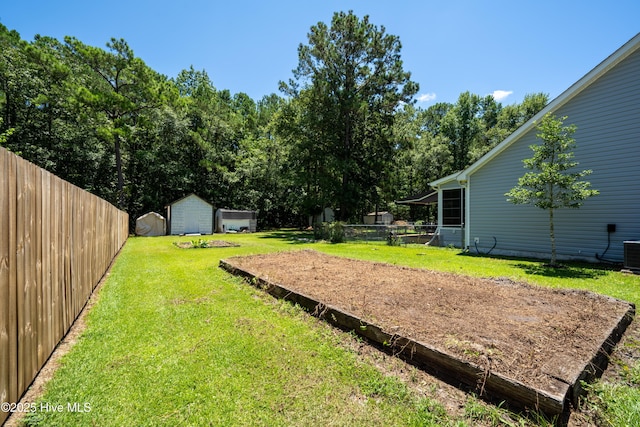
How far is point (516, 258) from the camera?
9.02m

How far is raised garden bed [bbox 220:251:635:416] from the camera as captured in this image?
7.07 feet

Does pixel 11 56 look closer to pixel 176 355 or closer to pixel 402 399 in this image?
pixel 176 355

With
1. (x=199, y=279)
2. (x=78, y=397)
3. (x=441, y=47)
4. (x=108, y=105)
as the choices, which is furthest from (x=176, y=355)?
(x=108, y=105)

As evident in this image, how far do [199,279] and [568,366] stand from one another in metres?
6.21

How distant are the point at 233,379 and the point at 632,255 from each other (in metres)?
9.14

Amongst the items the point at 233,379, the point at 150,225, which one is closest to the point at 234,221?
the point at 150,225

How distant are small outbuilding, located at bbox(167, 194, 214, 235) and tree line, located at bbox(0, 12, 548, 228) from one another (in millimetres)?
3969

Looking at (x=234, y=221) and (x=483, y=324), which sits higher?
(x=234, y=221)

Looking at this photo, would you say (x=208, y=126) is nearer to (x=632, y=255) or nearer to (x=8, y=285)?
(x=8, y=285)

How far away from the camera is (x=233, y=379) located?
2.40m

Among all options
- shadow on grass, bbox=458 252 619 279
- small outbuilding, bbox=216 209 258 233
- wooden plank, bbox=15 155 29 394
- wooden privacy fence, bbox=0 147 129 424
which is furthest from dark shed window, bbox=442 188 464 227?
small outbuilding, bbox=216 209 258 233

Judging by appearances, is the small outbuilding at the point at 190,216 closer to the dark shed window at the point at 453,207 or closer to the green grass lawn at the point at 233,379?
the dark shed window at the point at 453,207

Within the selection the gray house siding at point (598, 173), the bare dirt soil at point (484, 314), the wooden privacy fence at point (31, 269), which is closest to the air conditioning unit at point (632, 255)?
the gray house siding at point (598, 173)

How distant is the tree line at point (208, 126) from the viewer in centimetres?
1884
